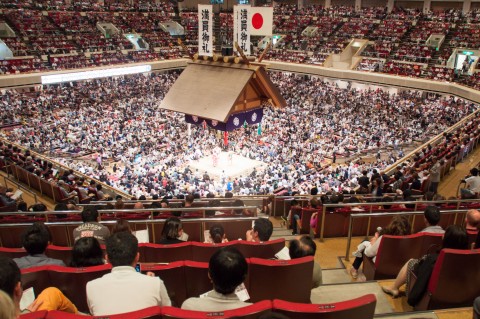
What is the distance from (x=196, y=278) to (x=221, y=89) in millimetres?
7875

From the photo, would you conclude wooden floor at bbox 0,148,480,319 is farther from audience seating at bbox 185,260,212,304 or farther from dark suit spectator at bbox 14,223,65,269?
dark suit spectator at bbox 14,223,65,269

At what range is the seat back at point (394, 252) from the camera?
3338 millimetres

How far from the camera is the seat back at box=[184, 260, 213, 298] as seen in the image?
254cm

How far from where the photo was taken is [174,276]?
257 centimetres

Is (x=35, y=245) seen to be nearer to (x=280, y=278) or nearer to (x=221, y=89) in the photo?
(x=280, y=278)

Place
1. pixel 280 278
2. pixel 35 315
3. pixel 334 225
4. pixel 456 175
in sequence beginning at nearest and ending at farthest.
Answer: pixel 35 315 → pixel 280 278 → pixel 334 225 → pixel 456 175

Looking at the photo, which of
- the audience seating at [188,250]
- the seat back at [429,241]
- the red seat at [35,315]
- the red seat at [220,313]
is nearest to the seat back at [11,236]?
the audience seating at [188,250]

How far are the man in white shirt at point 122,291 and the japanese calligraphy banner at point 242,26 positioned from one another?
907 centimetres

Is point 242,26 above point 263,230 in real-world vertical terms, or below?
above

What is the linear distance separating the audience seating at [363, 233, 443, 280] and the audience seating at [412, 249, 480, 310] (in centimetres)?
54

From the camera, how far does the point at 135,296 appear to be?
1.97 meters

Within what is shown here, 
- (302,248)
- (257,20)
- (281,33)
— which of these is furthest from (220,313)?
(281,33)

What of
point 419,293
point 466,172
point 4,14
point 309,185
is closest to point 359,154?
point 309,185

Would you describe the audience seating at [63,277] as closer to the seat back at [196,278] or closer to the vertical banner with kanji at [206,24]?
the seat back at [196,278]
